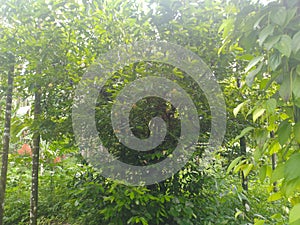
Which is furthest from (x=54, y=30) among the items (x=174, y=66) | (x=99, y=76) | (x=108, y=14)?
(x=174, y=66)

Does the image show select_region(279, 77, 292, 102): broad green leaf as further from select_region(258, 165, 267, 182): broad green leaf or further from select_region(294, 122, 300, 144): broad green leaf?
select_region(258, 165, 267, 182): broad green leaf

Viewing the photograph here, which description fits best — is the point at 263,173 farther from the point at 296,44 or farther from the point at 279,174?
the point at 296,44

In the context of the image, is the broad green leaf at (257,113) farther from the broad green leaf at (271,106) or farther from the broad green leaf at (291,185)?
the broad green leaf at (291,185)

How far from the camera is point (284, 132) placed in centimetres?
58

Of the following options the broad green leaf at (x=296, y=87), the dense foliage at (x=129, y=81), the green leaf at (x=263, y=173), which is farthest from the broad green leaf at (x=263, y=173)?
the dense foliage at (x=129, y=81)

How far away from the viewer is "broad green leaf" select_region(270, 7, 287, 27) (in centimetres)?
53

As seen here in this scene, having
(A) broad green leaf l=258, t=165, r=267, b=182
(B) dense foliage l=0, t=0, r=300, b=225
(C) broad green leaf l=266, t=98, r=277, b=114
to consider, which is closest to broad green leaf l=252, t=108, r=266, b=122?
(C) broad green leaf l=266, t=98, r=277, b=114

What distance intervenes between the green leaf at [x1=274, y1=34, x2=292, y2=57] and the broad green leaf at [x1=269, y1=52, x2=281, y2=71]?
4 cm

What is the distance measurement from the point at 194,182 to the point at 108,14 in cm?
113

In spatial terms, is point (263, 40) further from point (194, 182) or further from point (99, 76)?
point (194, 182)

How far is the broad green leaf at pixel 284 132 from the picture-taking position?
1.87 feet

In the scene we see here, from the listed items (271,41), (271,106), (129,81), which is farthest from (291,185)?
(129,81)

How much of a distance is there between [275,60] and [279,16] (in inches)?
3.4

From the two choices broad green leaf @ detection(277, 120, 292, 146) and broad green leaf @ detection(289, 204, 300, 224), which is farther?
broad green leaf @ detection(277, 120, 292, 146)
